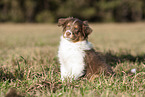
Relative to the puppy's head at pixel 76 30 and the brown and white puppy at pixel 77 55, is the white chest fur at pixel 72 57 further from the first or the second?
the puppy's head at pixel 76 30

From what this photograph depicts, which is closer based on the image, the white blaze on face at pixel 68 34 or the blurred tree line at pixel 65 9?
the white blaze on face at pixel 68 34

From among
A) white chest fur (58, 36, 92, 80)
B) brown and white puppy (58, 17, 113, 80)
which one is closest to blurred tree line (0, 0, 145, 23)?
brown and white puppy (58, 17, 113, 80)

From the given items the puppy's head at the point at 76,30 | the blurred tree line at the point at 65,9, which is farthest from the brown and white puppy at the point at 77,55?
the blurred tree line at the point at 65,9

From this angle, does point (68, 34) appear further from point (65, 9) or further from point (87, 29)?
point (65, 9)

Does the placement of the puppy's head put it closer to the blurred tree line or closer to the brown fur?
the brown fur

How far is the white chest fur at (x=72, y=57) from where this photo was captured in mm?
3689

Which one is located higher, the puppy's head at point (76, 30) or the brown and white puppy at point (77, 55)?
the puppy's head at point (76, 30)

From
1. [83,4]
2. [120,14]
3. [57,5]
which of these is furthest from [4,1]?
[120,14]

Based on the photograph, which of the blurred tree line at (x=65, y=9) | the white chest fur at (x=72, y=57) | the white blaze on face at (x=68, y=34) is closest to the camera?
the white chest fur at (x=72, y=57)

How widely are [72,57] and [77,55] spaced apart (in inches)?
4.4

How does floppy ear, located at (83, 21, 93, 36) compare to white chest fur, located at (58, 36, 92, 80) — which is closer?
white chest fur, located at (58, 36, 92, 80)

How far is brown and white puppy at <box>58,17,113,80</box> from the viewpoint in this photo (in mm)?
3721

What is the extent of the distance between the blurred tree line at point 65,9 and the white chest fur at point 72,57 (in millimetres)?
35816

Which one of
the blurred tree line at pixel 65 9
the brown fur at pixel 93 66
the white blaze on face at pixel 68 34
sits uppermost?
the blurred tree line at pixel 65 9
